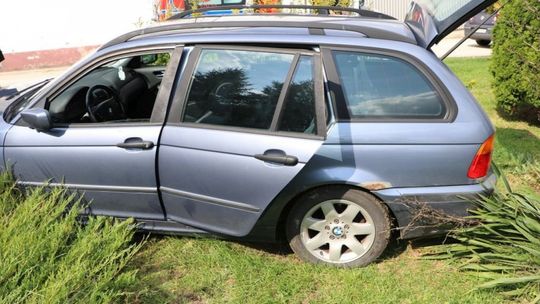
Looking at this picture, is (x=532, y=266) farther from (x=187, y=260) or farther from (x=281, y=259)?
(x=187, y=260)

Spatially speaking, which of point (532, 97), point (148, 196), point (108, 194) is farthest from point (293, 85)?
point (532, 97)

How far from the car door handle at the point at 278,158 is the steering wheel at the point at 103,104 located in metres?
1.34

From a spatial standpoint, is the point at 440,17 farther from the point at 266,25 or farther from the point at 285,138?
the point at 285,138

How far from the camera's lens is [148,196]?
3.15m

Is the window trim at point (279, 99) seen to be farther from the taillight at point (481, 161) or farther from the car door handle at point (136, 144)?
the taillight at point (481, 161)

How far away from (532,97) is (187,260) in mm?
4368

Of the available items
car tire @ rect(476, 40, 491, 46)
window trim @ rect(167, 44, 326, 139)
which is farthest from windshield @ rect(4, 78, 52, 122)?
car tire @ rect(476, 40, 491, 46)

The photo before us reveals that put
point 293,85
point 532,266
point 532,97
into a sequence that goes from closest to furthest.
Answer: point 532,266, point 293,85, point 532,97

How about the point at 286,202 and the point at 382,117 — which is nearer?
the point at 382,117

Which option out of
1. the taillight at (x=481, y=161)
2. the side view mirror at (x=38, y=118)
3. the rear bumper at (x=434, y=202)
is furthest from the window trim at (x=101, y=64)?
the taillight at (x=481, y=161)

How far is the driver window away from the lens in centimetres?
337

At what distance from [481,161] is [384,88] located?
721 mm

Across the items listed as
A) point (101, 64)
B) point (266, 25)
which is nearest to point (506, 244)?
point (266, 25)

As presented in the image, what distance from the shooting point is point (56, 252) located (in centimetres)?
276
